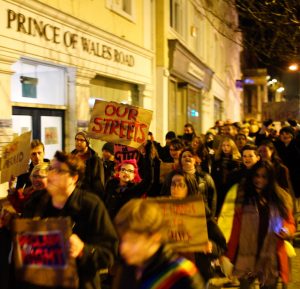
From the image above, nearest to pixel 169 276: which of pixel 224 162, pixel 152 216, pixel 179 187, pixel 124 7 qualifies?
pixel 152 216

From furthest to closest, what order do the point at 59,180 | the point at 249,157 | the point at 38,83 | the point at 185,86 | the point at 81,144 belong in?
the point at 185,86 → the point at 38,83 → the point at 81,144 → the point at 249,157 → the point at 59,180

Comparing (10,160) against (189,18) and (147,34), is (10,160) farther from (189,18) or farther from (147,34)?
(189,18)

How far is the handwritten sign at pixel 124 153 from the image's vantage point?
679 centimetres

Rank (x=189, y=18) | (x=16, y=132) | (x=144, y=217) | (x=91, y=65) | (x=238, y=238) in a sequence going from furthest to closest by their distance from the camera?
(x=189, y=18) → (x=91, y=65) → (x=16, y=132) → (x=238, y=238) → (x=144, y=217)

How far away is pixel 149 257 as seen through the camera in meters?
2.27

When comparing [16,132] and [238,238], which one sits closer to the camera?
[238,238]

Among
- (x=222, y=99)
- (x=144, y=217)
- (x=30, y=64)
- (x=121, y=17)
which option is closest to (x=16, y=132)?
(x=30, y=64)

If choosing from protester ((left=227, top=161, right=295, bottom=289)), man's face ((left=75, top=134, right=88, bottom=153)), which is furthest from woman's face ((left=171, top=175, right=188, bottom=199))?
man's face ((left=75, top=134, right=88, bottom=153))

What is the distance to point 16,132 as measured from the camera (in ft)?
27.4

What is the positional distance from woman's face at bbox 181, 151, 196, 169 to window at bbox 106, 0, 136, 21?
22.1 feet

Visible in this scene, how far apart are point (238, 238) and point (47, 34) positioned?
600cm

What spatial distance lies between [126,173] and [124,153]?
1.65m

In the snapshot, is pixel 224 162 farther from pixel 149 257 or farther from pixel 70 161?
pixel 149 257

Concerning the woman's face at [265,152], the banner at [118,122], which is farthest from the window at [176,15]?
the woman's face at [265,152]
